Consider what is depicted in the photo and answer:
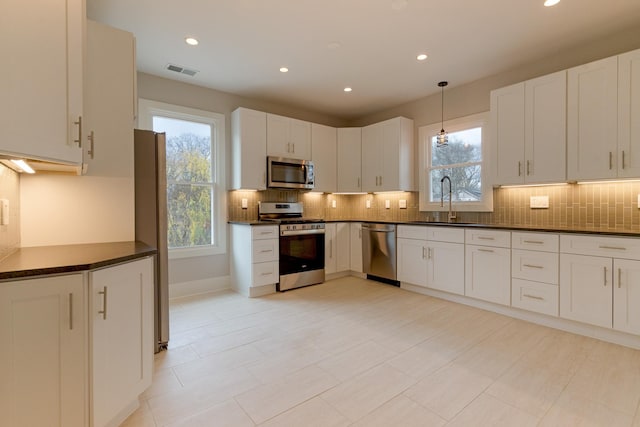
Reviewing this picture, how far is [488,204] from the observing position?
3.71 m

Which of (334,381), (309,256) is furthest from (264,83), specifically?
(334,381)

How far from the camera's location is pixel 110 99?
6.36 feet

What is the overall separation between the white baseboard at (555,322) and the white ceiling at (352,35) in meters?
2.71

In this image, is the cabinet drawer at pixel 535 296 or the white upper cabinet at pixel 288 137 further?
the white upper cabinet at pixel 288 137

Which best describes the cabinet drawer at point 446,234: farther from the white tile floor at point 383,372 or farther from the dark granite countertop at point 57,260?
the dark granite countertop at point 57,260

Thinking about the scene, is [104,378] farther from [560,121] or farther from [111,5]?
[560,121]

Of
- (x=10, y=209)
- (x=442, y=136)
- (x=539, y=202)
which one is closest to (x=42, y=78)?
(x=10, y=209)

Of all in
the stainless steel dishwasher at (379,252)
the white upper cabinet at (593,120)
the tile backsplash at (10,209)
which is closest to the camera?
the tile backsplash at (10,209)

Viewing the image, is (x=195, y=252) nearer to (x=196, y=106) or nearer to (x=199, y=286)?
(x=199, y=286)

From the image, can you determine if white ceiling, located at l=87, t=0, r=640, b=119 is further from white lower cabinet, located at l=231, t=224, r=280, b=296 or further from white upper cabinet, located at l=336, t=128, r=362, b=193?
white lower cabinet, located at l=231, t=224, r=280, b=296

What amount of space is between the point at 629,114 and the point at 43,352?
14.2ft

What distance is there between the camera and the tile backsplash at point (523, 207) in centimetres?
283

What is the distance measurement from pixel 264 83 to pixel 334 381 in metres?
3.54

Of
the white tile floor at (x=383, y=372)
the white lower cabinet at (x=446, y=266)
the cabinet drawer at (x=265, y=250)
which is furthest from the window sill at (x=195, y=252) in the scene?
the white lower cabinet at (x=446, y=266)
